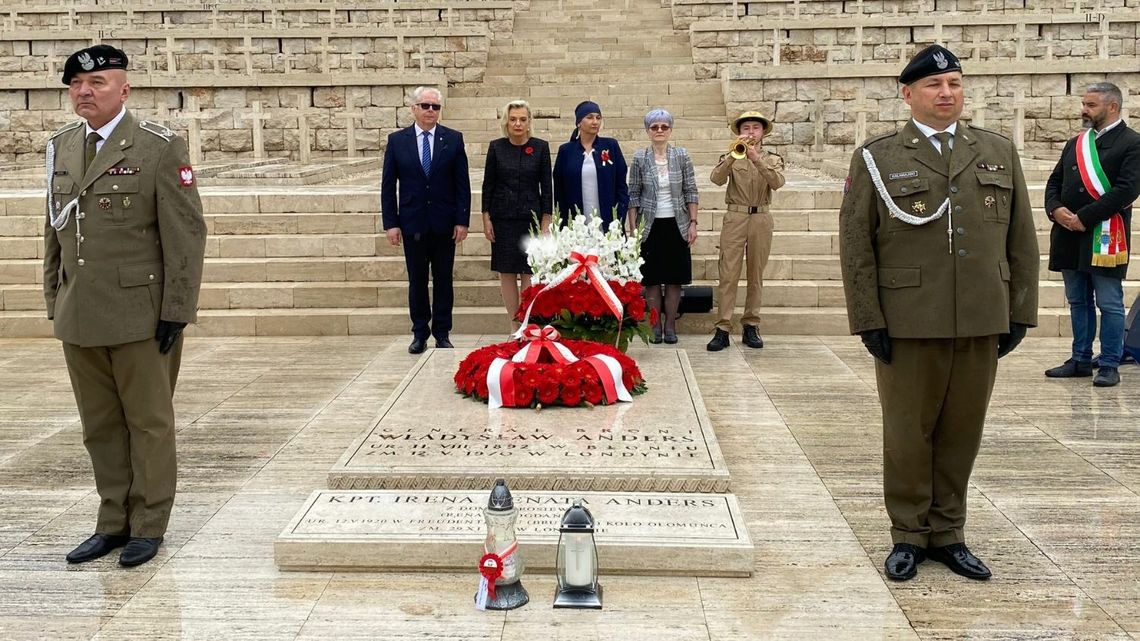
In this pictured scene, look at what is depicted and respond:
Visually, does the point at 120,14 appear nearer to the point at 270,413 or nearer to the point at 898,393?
the point at 270,413

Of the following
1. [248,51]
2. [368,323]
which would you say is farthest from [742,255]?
[248,51]

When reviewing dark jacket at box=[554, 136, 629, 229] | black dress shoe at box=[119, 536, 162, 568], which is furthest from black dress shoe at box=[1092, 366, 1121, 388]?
black dress shoe at box=[119, 536, 162, 568]

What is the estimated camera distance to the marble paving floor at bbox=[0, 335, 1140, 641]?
402 cm

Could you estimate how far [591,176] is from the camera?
8.82m

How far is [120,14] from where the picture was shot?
77.5ft

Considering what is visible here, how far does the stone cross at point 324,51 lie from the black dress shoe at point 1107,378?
1481cm

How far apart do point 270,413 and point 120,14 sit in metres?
19.2

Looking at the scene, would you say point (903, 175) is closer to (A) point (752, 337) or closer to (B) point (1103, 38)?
(A) point (752, 337)

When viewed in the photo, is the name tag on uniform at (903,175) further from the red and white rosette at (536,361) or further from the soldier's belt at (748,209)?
the soldier's belt at (748,209)

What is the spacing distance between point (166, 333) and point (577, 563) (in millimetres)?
1892

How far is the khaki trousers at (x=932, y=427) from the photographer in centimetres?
443

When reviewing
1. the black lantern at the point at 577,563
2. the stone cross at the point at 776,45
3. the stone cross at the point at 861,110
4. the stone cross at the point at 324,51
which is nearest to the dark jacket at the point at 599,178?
A: the black lantern at the point at 577,563

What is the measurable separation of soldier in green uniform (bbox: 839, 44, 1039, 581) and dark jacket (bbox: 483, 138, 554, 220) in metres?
4.54

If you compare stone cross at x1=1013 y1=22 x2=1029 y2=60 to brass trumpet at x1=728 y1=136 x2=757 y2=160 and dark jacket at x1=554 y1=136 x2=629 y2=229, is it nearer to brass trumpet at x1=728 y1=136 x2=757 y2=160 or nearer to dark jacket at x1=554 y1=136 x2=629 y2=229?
brass trumpet at x1=728 y1=136 x2=757 y2=160
